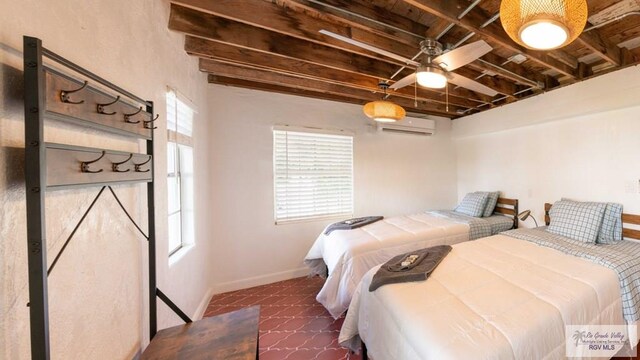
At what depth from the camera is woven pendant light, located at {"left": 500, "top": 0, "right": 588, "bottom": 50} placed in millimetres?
916

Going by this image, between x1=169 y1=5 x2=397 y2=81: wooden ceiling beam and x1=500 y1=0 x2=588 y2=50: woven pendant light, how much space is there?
1.43m

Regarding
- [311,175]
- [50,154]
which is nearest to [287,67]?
[311,175]

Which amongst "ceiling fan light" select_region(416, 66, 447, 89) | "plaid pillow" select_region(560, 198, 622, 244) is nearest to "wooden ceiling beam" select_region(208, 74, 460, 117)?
→ "ceiling fan light" select_region(416, 66, 447, 89)

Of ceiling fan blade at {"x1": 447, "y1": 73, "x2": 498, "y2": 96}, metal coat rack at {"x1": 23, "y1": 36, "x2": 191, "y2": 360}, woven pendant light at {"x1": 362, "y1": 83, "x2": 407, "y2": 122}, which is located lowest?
metal coat rack at {"x1": 23, "y1": 36, "x2": 191, "y2": 360}

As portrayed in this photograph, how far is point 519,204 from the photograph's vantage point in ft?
11.1

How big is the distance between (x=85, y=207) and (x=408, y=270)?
175 centimetres

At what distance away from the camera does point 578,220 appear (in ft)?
7.69

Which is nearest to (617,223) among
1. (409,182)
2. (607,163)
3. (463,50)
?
(607,163)

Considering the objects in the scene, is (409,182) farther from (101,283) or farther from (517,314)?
(101,283)

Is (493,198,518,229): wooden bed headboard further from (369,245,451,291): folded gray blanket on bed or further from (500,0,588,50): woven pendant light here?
(500,0,588,50): woven pendant light

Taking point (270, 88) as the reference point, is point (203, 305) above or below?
below

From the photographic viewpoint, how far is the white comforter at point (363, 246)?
2.15m

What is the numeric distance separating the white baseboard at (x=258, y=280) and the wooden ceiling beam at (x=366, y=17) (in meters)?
2.91

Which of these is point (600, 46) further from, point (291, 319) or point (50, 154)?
point (291, 319)
